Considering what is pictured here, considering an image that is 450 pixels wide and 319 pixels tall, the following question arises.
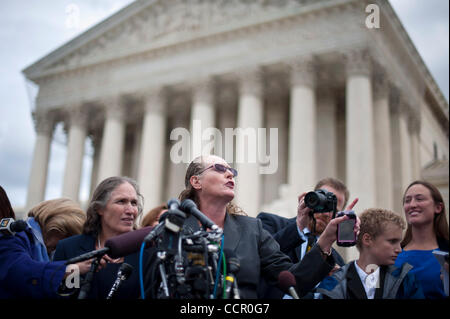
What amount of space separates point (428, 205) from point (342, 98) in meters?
26.8

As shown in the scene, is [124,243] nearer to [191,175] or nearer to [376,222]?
[191,175]

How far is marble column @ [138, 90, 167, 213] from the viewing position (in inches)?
1238

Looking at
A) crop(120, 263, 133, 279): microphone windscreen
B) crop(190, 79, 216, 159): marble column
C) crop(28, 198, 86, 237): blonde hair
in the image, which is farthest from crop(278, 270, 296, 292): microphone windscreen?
crop(190, 79, 216, 159): marble column

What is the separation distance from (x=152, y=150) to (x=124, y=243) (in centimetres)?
2828

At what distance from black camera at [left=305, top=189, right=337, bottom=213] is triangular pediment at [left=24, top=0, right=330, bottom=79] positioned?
83.4 feet

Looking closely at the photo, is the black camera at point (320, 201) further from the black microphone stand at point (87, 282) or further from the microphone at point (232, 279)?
the black microphone stand at point (87, 282)

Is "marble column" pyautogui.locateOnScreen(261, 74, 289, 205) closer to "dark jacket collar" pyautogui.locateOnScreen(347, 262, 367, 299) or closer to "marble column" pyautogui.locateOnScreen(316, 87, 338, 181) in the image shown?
"marble column" pyautogui.locateOnScreen(316, 87, 338, 181)

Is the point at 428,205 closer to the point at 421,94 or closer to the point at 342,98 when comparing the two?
the point at 342,98

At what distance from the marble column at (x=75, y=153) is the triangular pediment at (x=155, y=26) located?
3918mm

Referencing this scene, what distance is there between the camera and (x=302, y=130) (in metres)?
26.7

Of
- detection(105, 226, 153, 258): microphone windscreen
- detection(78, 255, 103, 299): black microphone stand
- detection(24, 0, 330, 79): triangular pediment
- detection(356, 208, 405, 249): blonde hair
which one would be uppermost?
detection(24, 0, 330, 79): triangular pediment

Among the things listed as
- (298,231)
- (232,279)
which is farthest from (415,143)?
(232,279)

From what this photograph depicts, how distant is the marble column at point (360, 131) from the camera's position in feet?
80.2

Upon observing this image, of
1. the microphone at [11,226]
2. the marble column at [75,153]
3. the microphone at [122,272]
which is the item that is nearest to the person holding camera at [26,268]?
the microphone at [11,226]
